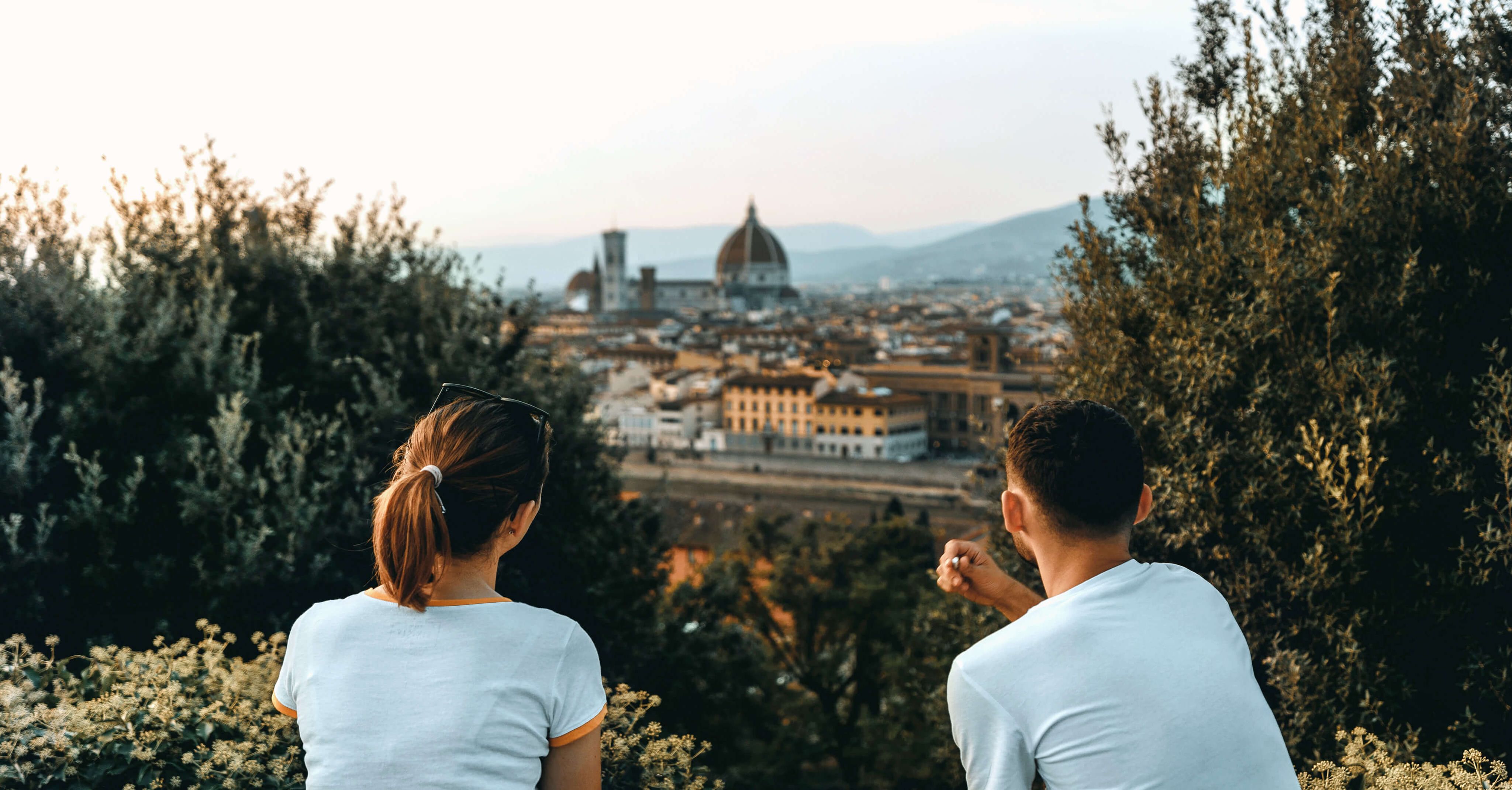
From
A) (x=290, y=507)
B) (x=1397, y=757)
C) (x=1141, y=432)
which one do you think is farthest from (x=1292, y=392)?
(x=290, y=507)

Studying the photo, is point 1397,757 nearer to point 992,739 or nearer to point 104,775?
point 992,739

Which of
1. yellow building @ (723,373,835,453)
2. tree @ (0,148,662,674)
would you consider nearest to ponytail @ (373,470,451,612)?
tree @ (0,148,662,674)

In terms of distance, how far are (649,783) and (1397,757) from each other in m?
2.71

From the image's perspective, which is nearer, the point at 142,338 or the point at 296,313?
the point at 142,338

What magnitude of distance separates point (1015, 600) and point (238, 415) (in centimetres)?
380

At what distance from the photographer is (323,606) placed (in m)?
1.41

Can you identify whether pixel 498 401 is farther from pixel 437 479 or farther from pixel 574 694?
pixel 574 694

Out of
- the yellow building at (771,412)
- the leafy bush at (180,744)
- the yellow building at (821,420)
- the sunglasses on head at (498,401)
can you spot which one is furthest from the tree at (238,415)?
the yellow building at (771,412)

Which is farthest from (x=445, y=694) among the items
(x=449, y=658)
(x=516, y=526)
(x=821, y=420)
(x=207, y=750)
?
(x=821, y=420)

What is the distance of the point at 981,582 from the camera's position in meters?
1.67

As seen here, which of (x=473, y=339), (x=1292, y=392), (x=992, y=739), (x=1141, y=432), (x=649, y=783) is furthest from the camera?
(x=473, y=339)

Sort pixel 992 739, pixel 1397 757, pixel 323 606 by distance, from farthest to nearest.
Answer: pixel 1397 757
pixel 323 606
pixel 992 739

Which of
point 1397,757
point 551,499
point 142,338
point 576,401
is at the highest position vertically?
point 142,338

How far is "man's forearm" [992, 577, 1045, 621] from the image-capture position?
168 cm
